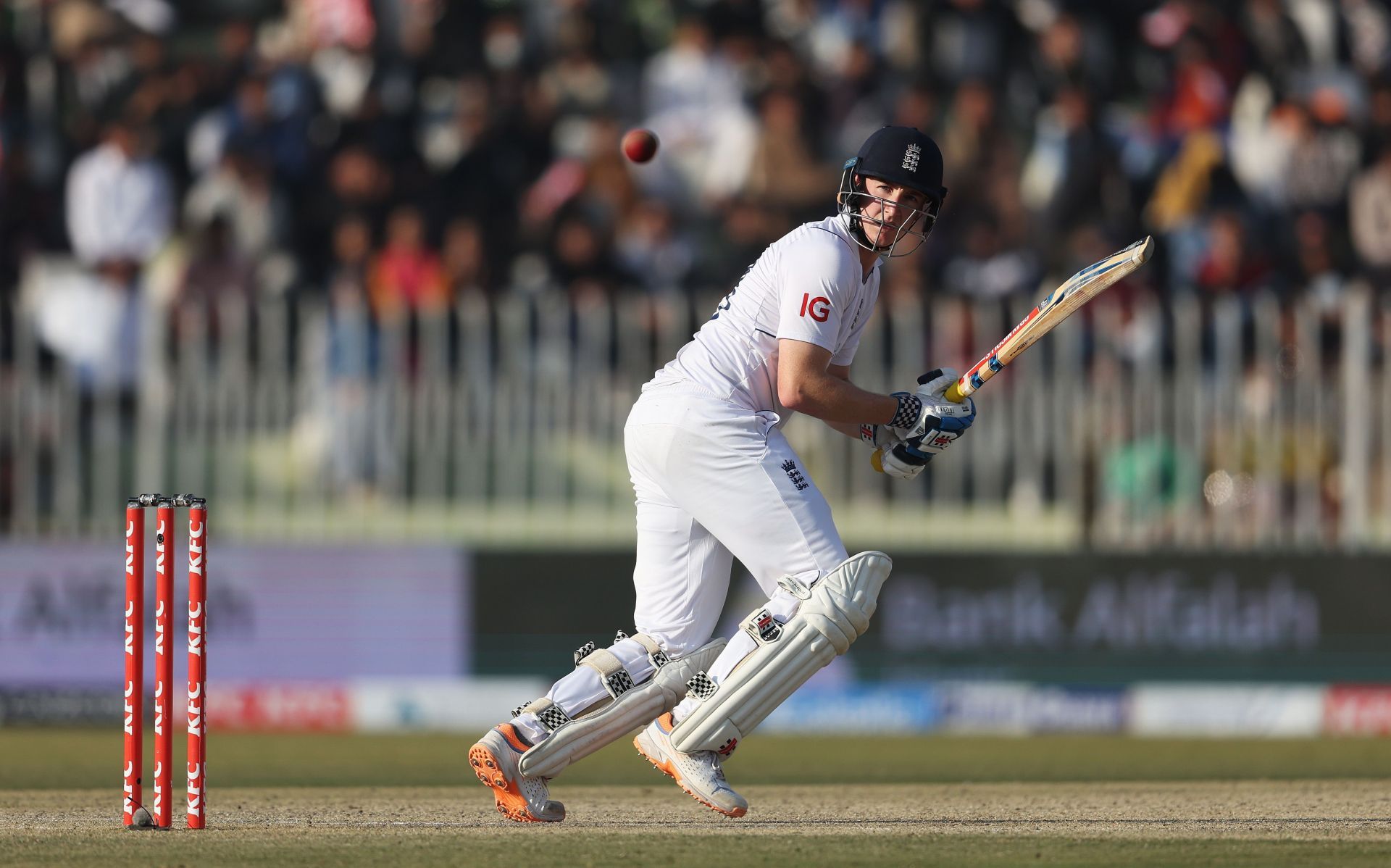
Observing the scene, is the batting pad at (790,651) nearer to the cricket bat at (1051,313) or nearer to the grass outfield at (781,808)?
the grass outfield at (781,808)

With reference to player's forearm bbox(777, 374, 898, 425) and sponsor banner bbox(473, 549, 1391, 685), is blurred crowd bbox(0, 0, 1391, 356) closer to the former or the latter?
sponsor banner bbox(473, 549, 1391, 685)

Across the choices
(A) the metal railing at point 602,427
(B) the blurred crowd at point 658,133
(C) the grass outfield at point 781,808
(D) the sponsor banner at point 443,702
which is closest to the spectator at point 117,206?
(B) the blurred crowd at point 658,133

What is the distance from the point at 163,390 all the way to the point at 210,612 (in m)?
1.18

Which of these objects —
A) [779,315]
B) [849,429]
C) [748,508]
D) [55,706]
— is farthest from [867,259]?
[55,706]

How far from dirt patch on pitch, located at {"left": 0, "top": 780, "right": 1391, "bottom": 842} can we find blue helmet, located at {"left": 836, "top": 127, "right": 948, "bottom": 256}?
65.0 inches

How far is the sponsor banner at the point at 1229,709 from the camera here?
1053cm

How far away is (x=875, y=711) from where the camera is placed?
10672 mm

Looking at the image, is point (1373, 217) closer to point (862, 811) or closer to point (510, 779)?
point (862, 811)

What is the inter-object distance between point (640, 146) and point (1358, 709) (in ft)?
19.7

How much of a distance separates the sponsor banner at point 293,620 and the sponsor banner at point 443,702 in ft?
0.27

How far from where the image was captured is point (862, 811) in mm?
6234

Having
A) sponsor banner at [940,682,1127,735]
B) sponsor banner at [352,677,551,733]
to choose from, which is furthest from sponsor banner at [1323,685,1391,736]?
sponsor banner at [352,677,551,733]

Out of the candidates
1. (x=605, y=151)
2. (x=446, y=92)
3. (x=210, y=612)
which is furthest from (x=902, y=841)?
(x=446, y=92)

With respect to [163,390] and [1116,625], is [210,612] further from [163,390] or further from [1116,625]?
[1116,625]
